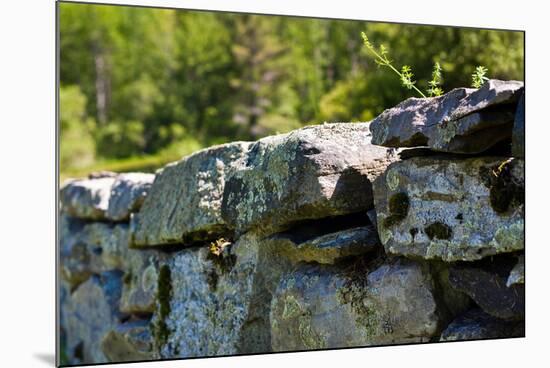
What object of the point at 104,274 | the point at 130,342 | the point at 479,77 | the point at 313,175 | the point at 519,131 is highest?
the point at 479,77

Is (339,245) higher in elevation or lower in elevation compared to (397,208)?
lower

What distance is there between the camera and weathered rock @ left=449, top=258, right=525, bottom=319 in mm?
5164

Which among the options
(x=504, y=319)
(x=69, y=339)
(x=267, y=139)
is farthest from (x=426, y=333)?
(x=69, y=339)

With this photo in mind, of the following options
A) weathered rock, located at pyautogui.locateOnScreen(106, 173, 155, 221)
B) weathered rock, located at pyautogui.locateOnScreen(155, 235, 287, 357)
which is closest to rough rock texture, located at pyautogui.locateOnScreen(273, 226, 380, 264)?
weathered rock, located at pyautogui.locateOnScreen(155, 235, 287, 357)

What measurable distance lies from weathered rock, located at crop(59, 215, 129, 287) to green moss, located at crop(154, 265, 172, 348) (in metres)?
1.79

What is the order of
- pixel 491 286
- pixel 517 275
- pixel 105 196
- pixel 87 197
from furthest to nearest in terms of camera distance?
pixel 87 197 < pixel 105 196 < pixel 491 286 < pixel 517 275

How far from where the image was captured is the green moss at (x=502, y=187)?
5188 mm

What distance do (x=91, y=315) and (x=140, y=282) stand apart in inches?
87.2

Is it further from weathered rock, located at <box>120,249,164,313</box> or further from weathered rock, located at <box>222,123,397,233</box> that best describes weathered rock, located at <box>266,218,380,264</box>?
weathered rock, located at <box>120,249,164,313</box>

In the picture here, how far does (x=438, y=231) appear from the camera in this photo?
5.36m

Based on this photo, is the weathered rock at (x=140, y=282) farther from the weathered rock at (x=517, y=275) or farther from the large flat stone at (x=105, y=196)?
the weathered rock at (x=517, y=275)

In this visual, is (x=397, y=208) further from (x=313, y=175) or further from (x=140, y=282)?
(x=140, y=282)

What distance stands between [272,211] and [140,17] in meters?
27.9

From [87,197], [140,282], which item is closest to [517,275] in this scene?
[140,282]
